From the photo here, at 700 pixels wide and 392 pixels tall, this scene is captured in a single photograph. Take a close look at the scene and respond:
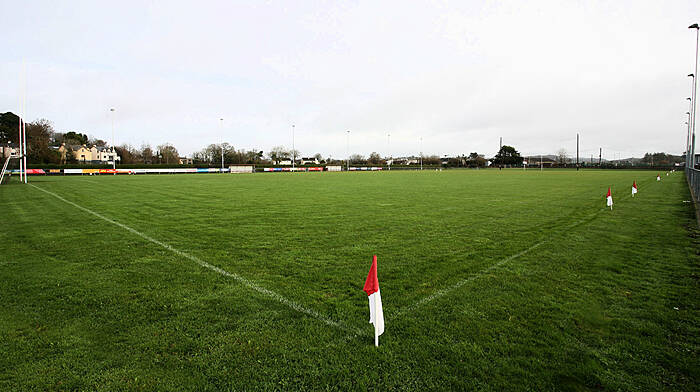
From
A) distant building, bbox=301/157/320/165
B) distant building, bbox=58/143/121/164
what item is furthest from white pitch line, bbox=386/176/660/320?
distant building, bbox=301/157/320/165

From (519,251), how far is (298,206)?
32.5 ft

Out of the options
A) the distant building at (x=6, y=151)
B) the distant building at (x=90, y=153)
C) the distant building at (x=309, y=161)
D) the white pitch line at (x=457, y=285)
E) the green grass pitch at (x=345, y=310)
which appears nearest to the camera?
the green grass pitch at (x=345, y=310)

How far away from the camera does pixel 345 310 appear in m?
4.62

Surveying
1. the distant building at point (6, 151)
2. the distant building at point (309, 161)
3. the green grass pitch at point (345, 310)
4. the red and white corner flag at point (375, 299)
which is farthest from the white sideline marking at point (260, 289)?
the distant building at point (309, 161)

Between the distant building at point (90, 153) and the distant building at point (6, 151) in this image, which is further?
the distant building at point (90, 153)

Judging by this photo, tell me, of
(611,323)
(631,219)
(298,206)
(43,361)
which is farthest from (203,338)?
(631,219)

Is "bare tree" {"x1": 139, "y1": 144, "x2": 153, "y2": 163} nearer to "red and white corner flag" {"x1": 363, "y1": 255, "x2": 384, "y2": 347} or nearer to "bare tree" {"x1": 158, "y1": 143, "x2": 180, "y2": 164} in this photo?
"bare tree" {"x1": 158, "y1": 143, "x2": 180, "y2": 164}

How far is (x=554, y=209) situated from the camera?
14.5 meters

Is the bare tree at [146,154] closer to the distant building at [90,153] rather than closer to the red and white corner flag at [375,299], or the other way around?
the distant building at [90,153]

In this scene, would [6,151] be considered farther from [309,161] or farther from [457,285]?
[309,161]

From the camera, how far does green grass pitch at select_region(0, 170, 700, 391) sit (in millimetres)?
3291

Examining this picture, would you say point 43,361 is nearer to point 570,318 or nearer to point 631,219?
point 570,318

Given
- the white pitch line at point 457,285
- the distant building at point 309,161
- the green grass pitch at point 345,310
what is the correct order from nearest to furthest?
the green grass pitch at point 345,310 < the white pitch line at point 457,285 < the distant building at point 309,161

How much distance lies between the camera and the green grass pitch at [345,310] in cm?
329
